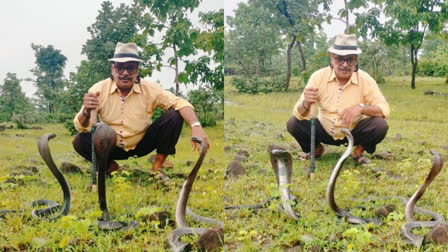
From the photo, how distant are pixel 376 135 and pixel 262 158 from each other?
→ 0.64 meters

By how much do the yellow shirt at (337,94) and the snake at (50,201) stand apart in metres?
1.21

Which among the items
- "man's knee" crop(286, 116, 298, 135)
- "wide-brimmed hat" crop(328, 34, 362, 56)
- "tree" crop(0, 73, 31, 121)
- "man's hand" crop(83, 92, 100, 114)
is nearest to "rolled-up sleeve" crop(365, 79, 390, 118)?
"wide-brimmed hat" crop(328, 34, 362, 56)

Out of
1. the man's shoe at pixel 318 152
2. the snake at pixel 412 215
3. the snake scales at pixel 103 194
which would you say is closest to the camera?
the snake at pixel 412 215

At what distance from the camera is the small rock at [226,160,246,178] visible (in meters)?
2.37

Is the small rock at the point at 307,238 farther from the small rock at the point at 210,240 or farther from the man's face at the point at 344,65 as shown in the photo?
the man's face at the point at 344,65

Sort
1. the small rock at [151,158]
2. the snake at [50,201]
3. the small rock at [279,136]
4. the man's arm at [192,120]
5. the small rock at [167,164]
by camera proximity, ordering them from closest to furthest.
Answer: the snake at [50,201], the man's arm at [192,120], the small rock at [279,136], the small rock at [167,164], the small rock at [151,158]

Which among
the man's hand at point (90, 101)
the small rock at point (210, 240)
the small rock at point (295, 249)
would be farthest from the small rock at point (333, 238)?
the man's hand at point (90, 101)

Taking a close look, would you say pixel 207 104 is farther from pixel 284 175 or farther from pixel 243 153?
pixel 284 175

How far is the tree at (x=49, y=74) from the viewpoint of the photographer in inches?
93.6

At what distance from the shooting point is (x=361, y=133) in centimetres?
253

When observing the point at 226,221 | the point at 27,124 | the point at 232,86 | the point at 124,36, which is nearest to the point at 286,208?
the point at 226,221

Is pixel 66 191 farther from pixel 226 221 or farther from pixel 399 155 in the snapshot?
pixel 399 155

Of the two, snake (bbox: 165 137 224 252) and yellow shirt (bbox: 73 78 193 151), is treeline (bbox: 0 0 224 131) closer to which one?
yellow shirt (bbox: 73 78 193 151)

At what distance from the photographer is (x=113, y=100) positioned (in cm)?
250
